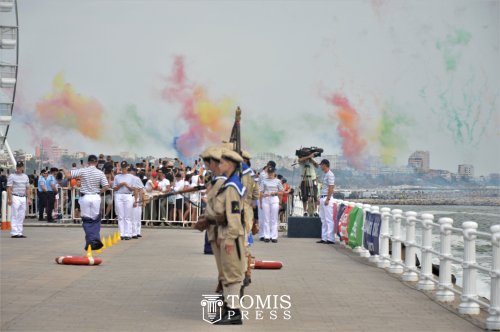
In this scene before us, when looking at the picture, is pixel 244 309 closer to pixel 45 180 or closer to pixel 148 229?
A: pixel 148 229

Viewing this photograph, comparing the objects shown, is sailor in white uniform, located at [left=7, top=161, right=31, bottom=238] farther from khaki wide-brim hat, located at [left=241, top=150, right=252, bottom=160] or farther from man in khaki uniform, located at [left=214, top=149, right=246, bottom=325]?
man in khaki uniform, located at [left=214, top=149, right=246, bottom=325]

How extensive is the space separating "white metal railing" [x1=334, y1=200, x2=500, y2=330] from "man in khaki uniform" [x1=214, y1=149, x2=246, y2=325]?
9.41ft

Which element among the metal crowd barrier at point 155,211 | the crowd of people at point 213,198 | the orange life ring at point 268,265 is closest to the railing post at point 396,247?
the orange life ring at point 268,265

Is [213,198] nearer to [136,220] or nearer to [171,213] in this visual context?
[136,220]

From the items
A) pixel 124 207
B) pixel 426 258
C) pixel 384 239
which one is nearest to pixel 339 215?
pixel 124 207

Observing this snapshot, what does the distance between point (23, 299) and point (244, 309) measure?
2.96 metres

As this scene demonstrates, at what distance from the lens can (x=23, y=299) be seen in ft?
40.9

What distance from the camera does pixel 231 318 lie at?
10727 mm

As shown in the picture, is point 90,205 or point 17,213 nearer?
point 90,205

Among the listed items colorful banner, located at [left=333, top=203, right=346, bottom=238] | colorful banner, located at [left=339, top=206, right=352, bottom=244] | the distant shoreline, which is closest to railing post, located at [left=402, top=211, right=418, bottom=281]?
colorful banner, located at [left=339, top=206, right=352, bottom=244]

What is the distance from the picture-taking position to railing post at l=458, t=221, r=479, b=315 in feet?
38.8

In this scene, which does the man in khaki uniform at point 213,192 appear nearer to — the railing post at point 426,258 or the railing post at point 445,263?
the railing post at point 445,263

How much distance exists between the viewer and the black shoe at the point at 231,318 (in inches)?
422

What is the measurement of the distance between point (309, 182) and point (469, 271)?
15341 millimetres
